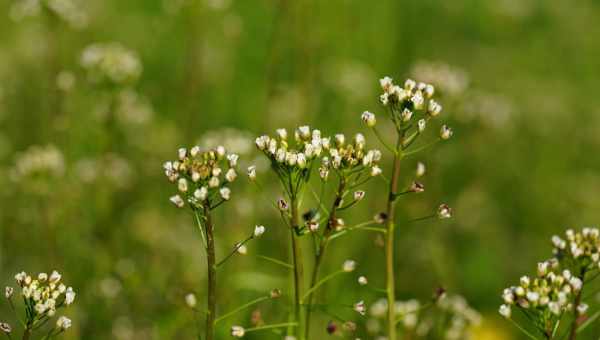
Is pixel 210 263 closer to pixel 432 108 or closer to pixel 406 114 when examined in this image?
pixel 406 114

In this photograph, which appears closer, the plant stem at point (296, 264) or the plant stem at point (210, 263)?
the plant stem at point (210, 263)

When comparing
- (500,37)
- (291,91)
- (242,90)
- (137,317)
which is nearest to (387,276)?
(137,317)

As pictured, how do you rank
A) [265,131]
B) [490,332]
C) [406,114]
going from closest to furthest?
[406,114]
[490,332]
[265,131]

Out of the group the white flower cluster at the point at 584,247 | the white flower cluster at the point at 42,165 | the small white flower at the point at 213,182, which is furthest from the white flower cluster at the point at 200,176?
the white flower cluster at the point at 42,165

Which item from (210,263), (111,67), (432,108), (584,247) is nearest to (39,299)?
(210,263)

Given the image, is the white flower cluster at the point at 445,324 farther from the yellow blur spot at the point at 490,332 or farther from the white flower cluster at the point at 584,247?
the yellow blur spot at the point at 490,332

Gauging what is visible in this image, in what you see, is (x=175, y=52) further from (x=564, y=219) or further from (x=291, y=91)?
(x=564, y=219)

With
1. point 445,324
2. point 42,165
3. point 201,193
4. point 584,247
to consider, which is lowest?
point 584,247
